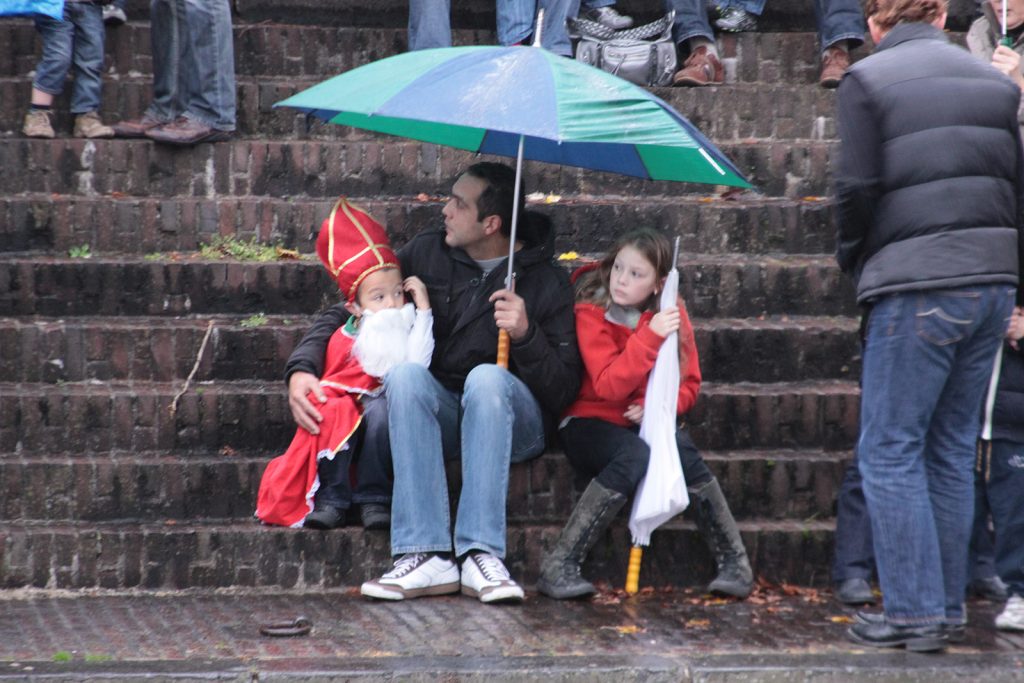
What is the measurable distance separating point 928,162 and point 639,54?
3.49 meters

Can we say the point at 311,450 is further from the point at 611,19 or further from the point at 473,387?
the point at 611,19

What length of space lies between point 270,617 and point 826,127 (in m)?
4.26

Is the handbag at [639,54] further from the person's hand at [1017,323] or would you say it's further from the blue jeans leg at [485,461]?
the person's hand at [1017,323]

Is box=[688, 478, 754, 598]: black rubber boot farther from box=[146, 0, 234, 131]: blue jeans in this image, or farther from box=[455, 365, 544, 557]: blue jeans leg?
box=[146, 0, 234, 131]: blue jeans

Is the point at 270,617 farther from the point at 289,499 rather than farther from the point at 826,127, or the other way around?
the point at 826,127

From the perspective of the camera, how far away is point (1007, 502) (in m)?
5.41

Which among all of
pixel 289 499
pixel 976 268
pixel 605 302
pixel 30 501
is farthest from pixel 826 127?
pixel 30 501

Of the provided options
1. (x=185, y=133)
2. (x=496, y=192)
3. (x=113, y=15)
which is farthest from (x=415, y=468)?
(x=113, y=15)

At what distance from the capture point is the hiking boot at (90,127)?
7406 millimetres

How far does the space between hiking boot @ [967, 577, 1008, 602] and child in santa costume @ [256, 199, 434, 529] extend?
90.9 inches

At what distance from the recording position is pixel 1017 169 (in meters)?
4.91

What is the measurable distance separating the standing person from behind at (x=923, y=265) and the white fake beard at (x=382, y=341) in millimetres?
1770

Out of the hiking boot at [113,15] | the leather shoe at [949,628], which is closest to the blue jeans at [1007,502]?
the leather shoe at [949,628]

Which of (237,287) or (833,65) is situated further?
(833,65)
